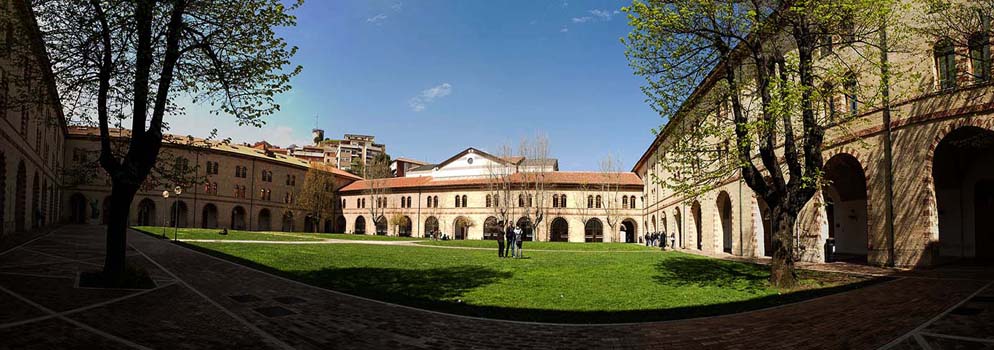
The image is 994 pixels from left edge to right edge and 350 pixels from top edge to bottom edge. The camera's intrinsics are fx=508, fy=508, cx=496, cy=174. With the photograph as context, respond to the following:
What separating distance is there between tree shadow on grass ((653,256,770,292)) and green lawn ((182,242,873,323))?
0.02m

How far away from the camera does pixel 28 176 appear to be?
78.6ft

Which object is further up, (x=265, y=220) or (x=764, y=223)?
(x=764, y=223)

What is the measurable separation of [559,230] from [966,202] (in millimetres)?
42716

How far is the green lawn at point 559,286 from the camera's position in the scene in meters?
9.37

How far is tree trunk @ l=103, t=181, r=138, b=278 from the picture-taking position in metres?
9.51

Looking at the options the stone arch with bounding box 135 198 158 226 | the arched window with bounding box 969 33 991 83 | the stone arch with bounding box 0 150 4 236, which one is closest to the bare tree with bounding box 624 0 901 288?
the arched window with bounding box 969 33 991 83

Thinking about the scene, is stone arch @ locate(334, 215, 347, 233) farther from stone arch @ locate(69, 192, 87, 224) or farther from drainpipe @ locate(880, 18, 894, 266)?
drainpipe @ locate(880, 18, 894, 266)

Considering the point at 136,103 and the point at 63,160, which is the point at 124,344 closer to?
the point at 136,103

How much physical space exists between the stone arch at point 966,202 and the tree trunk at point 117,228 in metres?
22.5

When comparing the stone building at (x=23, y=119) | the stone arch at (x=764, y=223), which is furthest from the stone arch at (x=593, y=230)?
the stone building at (x=23, y=119)

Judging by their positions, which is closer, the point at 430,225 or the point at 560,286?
the point at 560,286

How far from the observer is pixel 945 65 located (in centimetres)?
1457

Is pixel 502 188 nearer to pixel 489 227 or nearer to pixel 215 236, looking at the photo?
pixel 489 227

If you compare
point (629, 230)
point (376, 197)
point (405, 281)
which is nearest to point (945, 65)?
point (405, 281)
